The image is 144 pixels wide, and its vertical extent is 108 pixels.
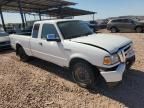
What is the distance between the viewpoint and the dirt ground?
4.37 meters

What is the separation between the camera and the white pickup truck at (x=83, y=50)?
14.4 ft

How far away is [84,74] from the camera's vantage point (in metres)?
4.93

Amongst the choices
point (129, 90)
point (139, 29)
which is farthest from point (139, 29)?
point (129, 90)

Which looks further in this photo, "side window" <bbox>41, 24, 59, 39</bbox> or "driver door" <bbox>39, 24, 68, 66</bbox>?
"side window" <bbox>41, 24, 59, 39</bbox>

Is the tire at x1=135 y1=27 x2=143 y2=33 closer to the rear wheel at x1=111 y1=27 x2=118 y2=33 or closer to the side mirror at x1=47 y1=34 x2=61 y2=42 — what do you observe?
the rear wheel at x1=111 y1=27 x2=118 y2=33

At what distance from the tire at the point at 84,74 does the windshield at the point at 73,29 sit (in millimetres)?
999

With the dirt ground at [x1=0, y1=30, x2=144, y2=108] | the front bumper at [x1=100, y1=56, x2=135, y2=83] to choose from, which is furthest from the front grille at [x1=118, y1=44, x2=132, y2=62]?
the dirt ground at [x1=0, y1=30, x2=144, y2=108]

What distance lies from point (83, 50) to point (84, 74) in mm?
656

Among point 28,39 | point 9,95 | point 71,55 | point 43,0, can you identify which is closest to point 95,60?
point 71,55

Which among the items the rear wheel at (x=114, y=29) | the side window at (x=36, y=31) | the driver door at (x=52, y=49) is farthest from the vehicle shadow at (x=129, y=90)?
the rear wheel at (x=114, y=29)

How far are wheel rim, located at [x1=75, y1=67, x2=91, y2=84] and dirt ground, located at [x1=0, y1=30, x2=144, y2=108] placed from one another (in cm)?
24

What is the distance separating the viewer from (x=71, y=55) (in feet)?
16.8

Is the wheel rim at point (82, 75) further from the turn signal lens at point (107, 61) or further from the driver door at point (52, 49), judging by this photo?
the turn signal lens at point (107, 61)

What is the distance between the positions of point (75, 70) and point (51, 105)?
4.03 ft
